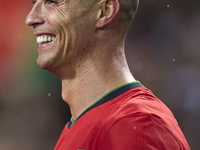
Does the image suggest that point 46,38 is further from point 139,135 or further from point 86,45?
point 139,135

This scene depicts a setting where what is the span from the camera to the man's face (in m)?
1.39

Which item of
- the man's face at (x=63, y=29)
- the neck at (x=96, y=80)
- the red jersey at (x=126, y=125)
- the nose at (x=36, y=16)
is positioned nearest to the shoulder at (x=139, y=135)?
the red jersey at (x=126, y=125)

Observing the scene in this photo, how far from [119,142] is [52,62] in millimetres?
437

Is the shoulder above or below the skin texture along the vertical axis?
below

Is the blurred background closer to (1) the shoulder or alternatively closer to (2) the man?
(2) the man

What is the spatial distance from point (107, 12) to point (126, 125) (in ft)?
1.50

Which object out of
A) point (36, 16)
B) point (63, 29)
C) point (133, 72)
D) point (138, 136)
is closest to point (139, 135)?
point (138, 136)

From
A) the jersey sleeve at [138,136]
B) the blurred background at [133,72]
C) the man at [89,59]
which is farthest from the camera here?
the blurred background at [133,72]

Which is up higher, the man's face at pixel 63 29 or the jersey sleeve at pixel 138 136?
the man's face at pixel 63 29

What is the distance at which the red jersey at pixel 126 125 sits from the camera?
116 cm

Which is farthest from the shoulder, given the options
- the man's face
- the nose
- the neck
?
the nose

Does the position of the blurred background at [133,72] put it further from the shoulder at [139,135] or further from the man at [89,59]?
the shoulder at [139,135]

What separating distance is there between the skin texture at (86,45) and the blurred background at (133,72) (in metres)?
2.21

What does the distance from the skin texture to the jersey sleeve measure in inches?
9.2
